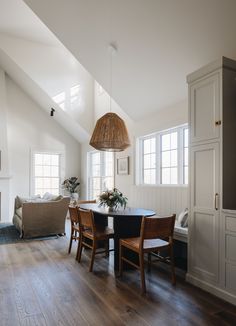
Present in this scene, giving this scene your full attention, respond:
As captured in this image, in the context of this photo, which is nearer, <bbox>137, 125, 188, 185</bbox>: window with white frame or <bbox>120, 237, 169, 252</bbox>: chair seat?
<bbox>120, 237, 169, 252</bbox>: chair seat

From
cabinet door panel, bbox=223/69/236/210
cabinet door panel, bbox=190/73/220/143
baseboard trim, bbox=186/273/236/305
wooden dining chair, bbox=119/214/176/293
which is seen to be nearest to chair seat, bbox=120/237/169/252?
wooden dining chair, bbox=119/214/176/293

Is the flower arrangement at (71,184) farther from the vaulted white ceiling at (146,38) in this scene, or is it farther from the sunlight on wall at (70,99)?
the vaulted white ceiling at (146,38)

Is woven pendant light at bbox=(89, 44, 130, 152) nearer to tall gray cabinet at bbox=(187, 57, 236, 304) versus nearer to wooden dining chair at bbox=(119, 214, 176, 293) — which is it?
tall gray cabinet at bbox=(187, 57, 236, 304)

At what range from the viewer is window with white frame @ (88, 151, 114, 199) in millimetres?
6707

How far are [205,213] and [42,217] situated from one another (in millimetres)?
3427

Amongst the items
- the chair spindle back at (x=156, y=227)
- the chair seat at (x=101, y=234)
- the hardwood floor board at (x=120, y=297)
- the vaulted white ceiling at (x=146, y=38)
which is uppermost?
the vaulted white ceiling at (x=146, y=38)

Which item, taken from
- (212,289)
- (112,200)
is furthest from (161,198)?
(212,289)

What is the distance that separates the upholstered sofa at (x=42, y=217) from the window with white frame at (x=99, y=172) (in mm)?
1665

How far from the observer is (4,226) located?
634 cm

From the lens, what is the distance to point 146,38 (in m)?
3.53

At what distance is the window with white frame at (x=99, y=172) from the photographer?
671 cm

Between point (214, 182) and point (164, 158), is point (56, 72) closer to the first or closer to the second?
point (164, 158)

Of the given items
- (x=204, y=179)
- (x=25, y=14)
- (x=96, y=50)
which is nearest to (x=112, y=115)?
(x=96, y=50)

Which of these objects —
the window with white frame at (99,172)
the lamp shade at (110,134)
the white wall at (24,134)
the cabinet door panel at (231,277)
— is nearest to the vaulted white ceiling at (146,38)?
the lamp shade at (110,134)
